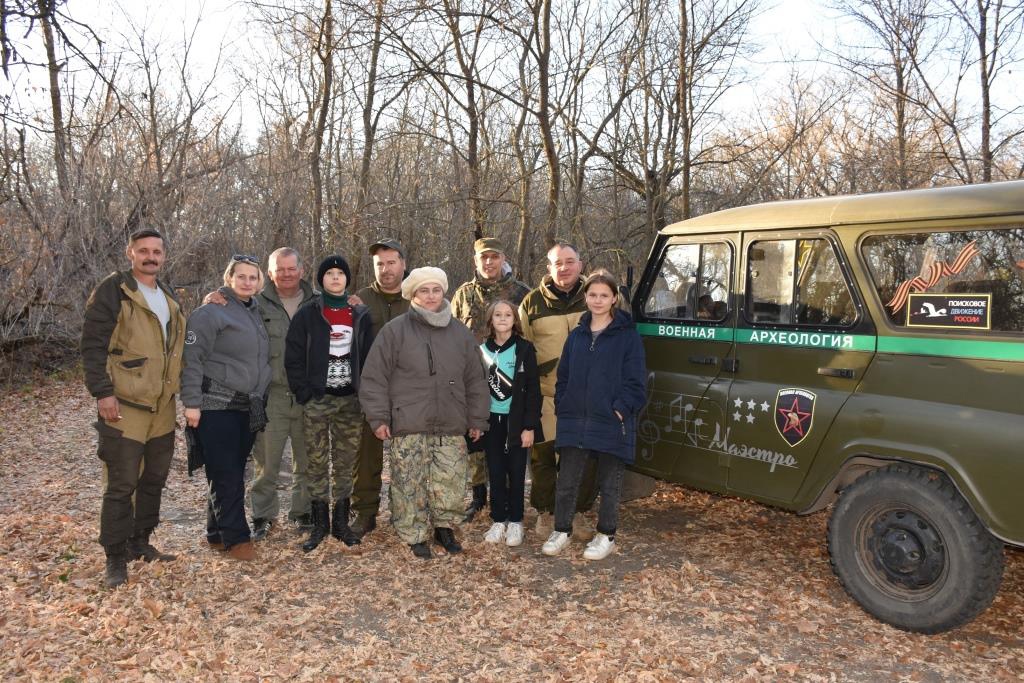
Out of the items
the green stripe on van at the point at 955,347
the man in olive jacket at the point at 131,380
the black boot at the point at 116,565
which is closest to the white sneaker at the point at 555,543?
the green stripe on van at the point at 955,347

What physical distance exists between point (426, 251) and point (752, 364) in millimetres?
10012

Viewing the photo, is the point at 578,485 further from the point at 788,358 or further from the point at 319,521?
the point at 319,521

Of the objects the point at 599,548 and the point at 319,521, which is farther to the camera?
the point at 319,521

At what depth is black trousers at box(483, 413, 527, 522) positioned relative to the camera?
518 centimetres

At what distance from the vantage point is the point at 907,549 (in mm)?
3775

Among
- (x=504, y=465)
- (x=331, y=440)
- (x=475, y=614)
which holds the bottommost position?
(x=475, y=614)

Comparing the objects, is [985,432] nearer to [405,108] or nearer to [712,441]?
[712,441]

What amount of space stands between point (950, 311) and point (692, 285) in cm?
155

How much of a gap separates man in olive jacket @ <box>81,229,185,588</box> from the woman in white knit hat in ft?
3.87

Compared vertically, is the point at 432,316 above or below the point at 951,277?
below

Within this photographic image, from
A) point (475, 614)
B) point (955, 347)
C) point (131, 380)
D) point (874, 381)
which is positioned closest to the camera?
point (955, 347)

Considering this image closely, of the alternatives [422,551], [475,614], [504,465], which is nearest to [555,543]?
[504,465]

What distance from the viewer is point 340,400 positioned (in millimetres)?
5086

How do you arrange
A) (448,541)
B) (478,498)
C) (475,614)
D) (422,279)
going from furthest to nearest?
(478,498)
(448,541)
(422,279)
(475,614)
